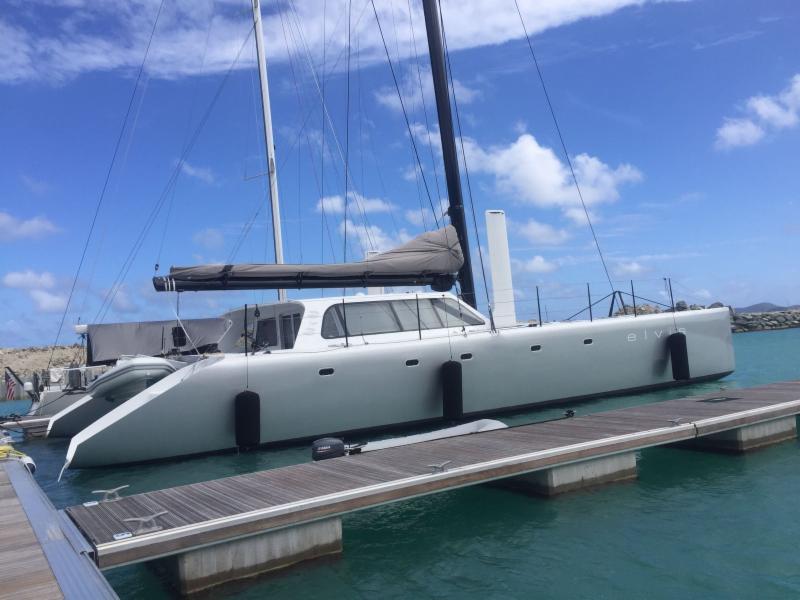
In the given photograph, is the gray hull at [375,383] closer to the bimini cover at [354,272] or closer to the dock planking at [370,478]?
the bimini cover at [354,272]

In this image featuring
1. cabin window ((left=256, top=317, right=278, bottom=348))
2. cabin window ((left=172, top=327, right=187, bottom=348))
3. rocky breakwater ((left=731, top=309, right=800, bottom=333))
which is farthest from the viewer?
rocky breakwater ((left=731, top=309, right=800, bottom=333))

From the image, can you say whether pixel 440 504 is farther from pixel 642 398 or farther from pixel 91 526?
pixel 642 398

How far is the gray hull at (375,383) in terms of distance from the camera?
7.91 m

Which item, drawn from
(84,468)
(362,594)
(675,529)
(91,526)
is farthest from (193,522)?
(84,468)

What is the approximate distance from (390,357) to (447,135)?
449cm

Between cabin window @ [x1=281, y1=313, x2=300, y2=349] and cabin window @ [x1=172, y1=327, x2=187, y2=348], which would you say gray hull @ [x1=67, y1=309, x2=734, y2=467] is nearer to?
cabin window @ [x1=281, y1=313, x2=300, y2=349]

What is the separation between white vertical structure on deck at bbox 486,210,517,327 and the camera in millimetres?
11453

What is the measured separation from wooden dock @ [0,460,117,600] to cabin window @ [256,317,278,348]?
4.77 meters

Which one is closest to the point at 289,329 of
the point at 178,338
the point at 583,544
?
the point at 178,338

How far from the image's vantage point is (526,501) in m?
5.94

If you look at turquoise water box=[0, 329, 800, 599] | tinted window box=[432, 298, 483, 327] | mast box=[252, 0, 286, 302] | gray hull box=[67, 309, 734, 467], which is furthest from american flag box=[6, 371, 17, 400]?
turquoise water box=[0, 329, 800, 599]

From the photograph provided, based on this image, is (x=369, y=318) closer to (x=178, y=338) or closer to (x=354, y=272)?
(x=354, y=272)

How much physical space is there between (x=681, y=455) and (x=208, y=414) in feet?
18.2

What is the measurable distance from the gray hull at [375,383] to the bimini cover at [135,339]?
6.38 meters
